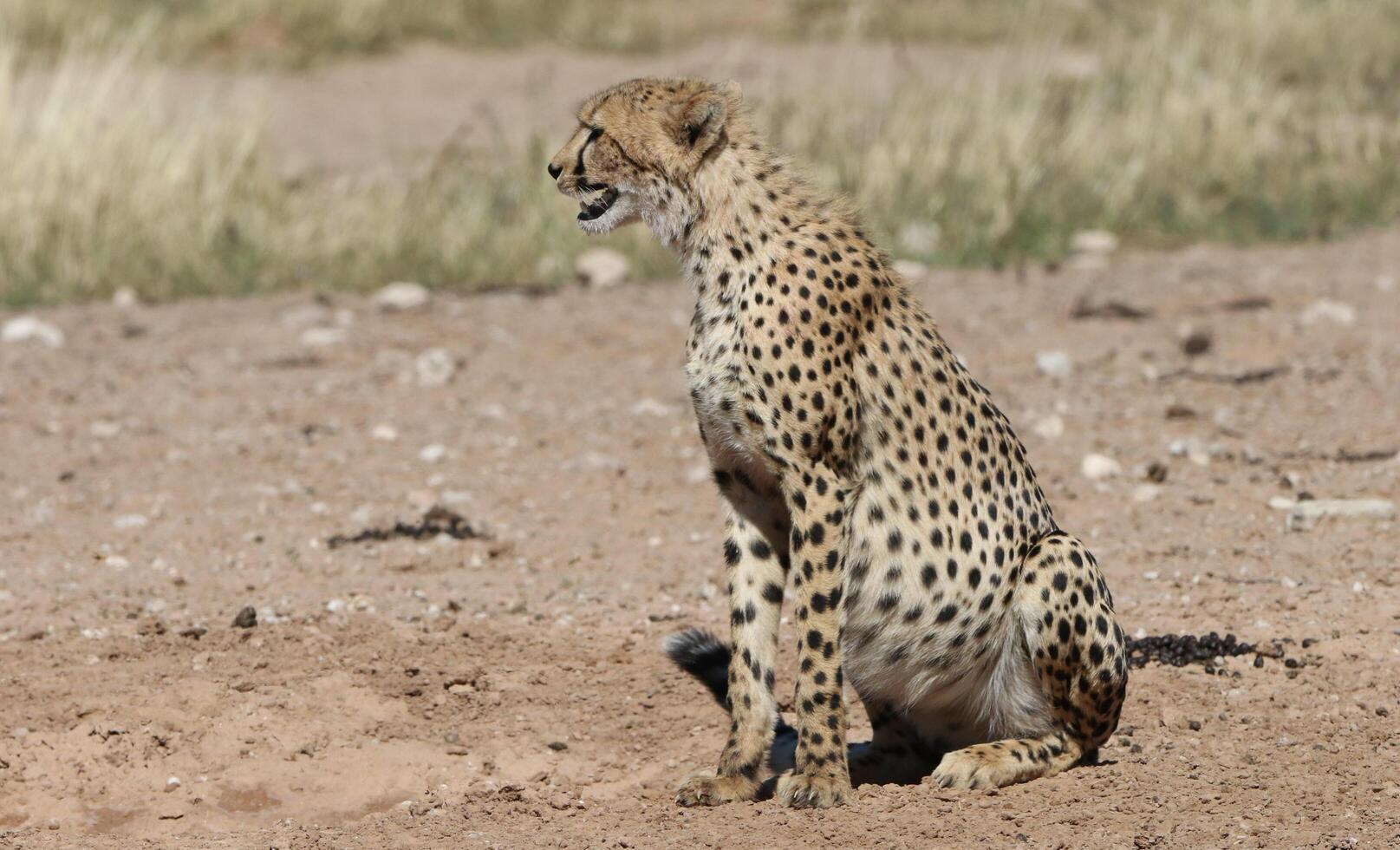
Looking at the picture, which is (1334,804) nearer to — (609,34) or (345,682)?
(345,682)

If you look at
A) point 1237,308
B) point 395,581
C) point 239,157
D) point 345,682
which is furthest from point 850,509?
point 239,157

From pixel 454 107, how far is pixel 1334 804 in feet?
31.8

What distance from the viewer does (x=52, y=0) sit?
12.1m

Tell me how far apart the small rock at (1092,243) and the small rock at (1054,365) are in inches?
68.5

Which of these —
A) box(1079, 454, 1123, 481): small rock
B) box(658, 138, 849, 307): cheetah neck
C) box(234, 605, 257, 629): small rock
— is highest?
box(658, 138, 849, 307): cheetah neck

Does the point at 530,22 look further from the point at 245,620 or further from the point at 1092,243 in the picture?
the point at 245,620

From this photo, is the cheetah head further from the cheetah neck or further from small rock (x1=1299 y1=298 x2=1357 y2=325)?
small rock (x1=1299 y1=298 x2=1357 y2=325)

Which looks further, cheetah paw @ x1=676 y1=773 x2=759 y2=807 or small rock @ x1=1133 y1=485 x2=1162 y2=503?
small rock @ x1=1133 y1=485 x2=1162 y2=503

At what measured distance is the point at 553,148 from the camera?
8.81 m

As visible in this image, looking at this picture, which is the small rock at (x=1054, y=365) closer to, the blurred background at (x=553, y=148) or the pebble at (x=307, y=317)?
the blurred background at (x=553, y=148)

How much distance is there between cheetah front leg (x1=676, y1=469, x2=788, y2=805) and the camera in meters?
3.46

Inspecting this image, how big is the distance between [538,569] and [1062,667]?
1737 mm

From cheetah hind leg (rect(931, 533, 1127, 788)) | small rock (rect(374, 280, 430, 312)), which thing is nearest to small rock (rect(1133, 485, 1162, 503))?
cheetah hind leg (rect(931, 533, 1127, 788))

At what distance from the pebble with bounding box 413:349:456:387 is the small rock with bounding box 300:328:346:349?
1.38 feet
